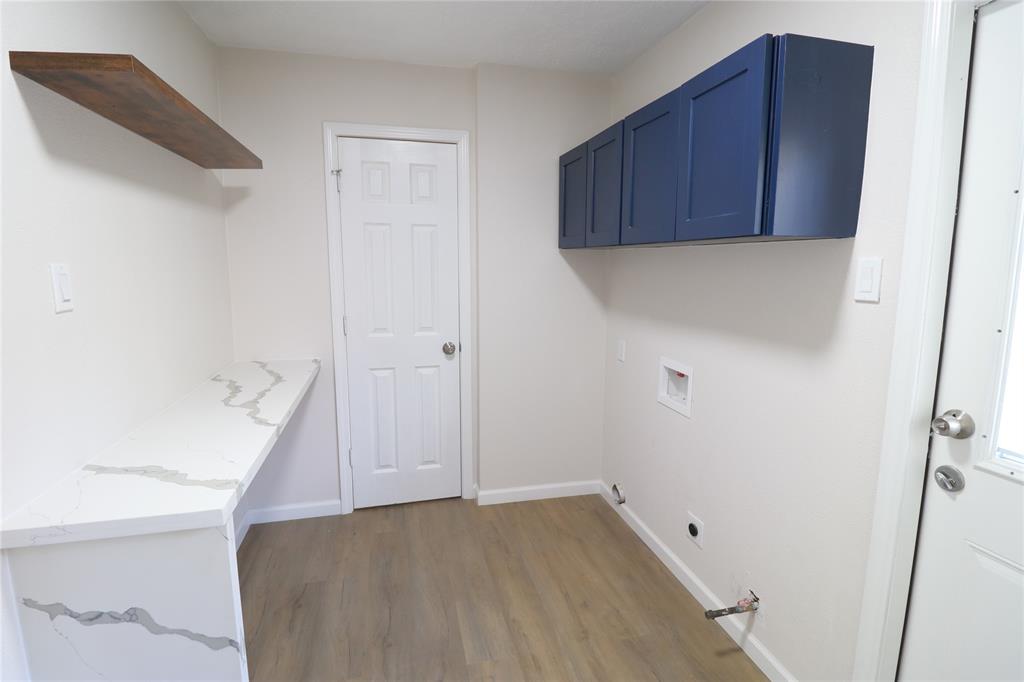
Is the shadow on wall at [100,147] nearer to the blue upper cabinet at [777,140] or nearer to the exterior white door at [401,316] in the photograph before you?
the exterior white door at [401,316]

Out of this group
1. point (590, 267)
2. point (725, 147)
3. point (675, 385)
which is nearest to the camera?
point (725, 147)

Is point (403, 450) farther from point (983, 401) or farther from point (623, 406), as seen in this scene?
point (983, 401)

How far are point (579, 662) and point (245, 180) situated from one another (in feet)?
8.71

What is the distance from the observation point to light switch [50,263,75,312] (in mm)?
1228

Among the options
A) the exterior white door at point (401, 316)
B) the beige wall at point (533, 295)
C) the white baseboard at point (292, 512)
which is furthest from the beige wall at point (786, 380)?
the white baseboard at point (292, 512)

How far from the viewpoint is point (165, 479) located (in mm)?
1226

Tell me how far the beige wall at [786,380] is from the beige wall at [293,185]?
4.19 feet

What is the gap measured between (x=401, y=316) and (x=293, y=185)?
2.87ft

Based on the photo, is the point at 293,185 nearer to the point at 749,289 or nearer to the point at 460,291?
the point at 460,291

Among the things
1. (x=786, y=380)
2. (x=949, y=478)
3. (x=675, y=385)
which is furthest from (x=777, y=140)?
(x=675, y=385)

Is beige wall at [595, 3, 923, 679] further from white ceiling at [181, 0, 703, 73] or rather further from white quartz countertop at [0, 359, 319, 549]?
white quartz countertop at [0, 359, 319, 549]

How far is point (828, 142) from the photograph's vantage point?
1.34 metres

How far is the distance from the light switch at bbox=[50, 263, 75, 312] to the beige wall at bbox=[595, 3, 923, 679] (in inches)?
81.6

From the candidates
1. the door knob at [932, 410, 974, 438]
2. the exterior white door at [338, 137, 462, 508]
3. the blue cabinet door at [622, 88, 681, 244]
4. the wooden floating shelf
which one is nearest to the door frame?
the exterior white door at [338, 137, 462, 508]
